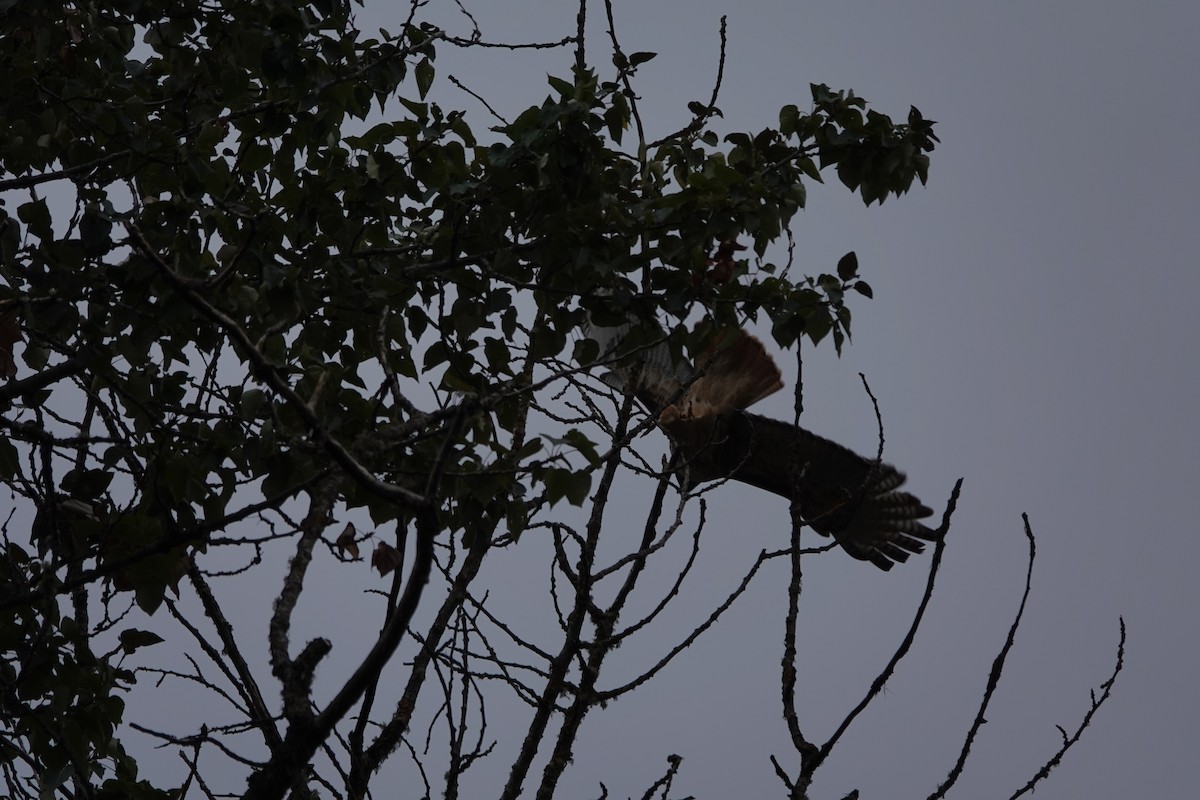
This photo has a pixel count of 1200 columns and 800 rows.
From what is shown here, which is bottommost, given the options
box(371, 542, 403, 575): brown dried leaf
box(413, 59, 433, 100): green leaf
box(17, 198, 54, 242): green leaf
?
box(371, 542, 403, 575): brown dried leaf

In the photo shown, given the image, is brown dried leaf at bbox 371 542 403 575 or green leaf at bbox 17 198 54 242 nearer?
brown dried leaf at bbox 371 542 403 575

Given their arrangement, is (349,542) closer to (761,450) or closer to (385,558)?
(385,558)

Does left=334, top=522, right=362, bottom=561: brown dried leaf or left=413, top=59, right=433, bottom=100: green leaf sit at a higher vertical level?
left=413, top=59, right=433, bottom=100: green leaf

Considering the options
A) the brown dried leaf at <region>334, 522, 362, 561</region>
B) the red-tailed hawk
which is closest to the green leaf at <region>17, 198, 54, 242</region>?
the brown dried leaf at <region>334, 522, 362, 561</region>

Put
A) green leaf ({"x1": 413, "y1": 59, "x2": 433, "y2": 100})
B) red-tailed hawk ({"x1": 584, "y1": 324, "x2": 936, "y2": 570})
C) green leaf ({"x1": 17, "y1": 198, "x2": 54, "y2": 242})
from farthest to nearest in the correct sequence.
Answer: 1. red-tailed hawk ({"x1": 584, "y1": 324, "x2": 936, "y2": 570})
2. green leaf ({"x1": 413, "y1": 59, "x2": 433, "y2": 100})
3. green leaf ({"x1": 17, "y1": 198, "x2": 54, "y2": 242})

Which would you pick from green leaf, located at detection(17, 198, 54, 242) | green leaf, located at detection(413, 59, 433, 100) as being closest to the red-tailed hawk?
green leaf, located at detection(413, 59, 433, 100)

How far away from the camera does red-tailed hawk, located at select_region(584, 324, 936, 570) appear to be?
204 inches

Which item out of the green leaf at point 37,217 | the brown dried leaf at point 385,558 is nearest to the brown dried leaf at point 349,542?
the brown dried leaf at point 385,558

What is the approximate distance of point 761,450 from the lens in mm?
5902

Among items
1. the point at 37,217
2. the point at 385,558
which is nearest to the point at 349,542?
the point at 385,558

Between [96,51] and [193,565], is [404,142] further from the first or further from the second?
[193,565]

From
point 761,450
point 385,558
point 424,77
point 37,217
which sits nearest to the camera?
point 385,558

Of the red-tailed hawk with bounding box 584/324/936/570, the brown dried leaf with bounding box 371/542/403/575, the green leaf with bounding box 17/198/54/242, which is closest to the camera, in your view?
the brown dried leaf with bounding box 371/542/403/575

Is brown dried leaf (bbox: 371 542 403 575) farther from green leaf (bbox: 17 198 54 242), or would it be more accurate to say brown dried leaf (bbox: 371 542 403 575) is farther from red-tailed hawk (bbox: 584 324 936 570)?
red-tailed hawk (bbox: 584 324 936 570)
